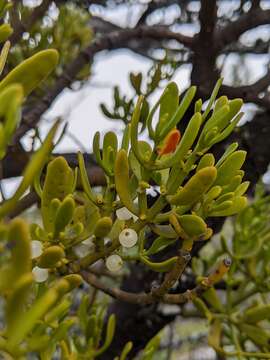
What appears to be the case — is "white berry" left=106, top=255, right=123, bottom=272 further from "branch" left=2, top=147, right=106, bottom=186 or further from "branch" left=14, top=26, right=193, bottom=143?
"branch" left=14, top=26, right=193, bottom=143

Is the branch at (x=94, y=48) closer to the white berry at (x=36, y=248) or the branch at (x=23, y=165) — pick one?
the branch at (x=23, y=165)

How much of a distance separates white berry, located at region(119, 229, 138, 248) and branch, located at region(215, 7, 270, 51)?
28.1 inches

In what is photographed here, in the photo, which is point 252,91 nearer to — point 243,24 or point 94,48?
point 243,24

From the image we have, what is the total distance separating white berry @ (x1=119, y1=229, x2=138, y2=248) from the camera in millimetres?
492

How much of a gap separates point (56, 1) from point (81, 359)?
2.28 ft

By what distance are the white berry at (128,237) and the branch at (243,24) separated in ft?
2.35

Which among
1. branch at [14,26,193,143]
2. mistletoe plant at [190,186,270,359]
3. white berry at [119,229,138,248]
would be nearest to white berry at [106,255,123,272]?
white berry at [119,229,138,248]

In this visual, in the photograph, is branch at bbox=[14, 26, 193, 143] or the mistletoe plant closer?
the mistletoe plant

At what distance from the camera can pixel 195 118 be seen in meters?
0.44

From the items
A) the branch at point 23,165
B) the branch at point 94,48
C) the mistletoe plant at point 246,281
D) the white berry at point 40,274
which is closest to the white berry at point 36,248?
the white berry at point 40,274

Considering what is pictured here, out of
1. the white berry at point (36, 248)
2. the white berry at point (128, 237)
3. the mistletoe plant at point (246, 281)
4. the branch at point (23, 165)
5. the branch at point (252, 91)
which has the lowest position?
the mistletoe plant at point (246, 281)

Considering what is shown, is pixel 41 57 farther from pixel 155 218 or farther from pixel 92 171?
pixel 92 171

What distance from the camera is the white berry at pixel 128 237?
49 cm

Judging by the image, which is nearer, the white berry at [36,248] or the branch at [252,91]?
the white berry at [36,248]
